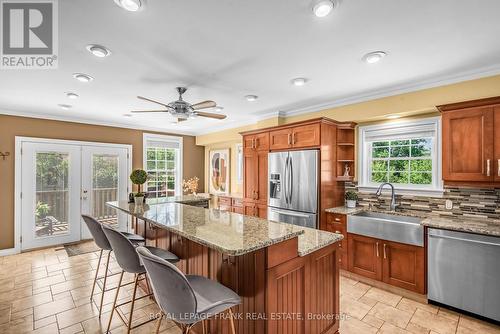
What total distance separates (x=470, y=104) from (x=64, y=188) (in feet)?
21.0

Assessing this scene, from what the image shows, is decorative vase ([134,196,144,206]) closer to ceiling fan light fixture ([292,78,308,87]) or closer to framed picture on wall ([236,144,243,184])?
ceiling fan light fixture ([292,78,308,87])

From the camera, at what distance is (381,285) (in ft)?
9.98

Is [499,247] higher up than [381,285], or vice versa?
[499,247]

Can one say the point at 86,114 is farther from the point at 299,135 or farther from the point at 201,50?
the point at 299,135

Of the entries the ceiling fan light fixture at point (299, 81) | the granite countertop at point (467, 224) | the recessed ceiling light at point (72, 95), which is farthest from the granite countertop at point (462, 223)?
the recessed ceiling light at point (72, 95)

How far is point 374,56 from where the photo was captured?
2.30 m


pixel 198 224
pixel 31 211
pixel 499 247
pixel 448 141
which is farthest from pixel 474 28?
pixel 31 211

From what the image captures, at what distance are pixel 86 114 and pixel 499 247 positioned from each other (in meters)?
6.16

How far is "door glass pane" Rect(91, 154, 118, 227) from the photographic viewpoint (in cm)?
511

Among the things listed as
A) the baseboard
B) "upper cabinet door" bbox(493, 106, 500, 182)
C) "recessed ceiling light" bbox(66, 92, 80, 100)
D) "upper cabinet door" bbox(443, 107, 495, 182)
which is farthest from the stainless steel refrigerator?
the baseboard

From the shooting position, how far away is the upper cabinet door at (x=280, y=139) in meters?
3.92

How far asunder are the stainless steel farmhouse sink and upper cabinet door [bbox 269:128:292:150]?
1457 millimetres

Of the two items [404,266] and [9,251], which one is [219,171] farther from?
[404,266]

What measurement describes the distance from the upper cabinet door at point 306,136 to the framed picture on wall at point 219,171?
2695 mm
